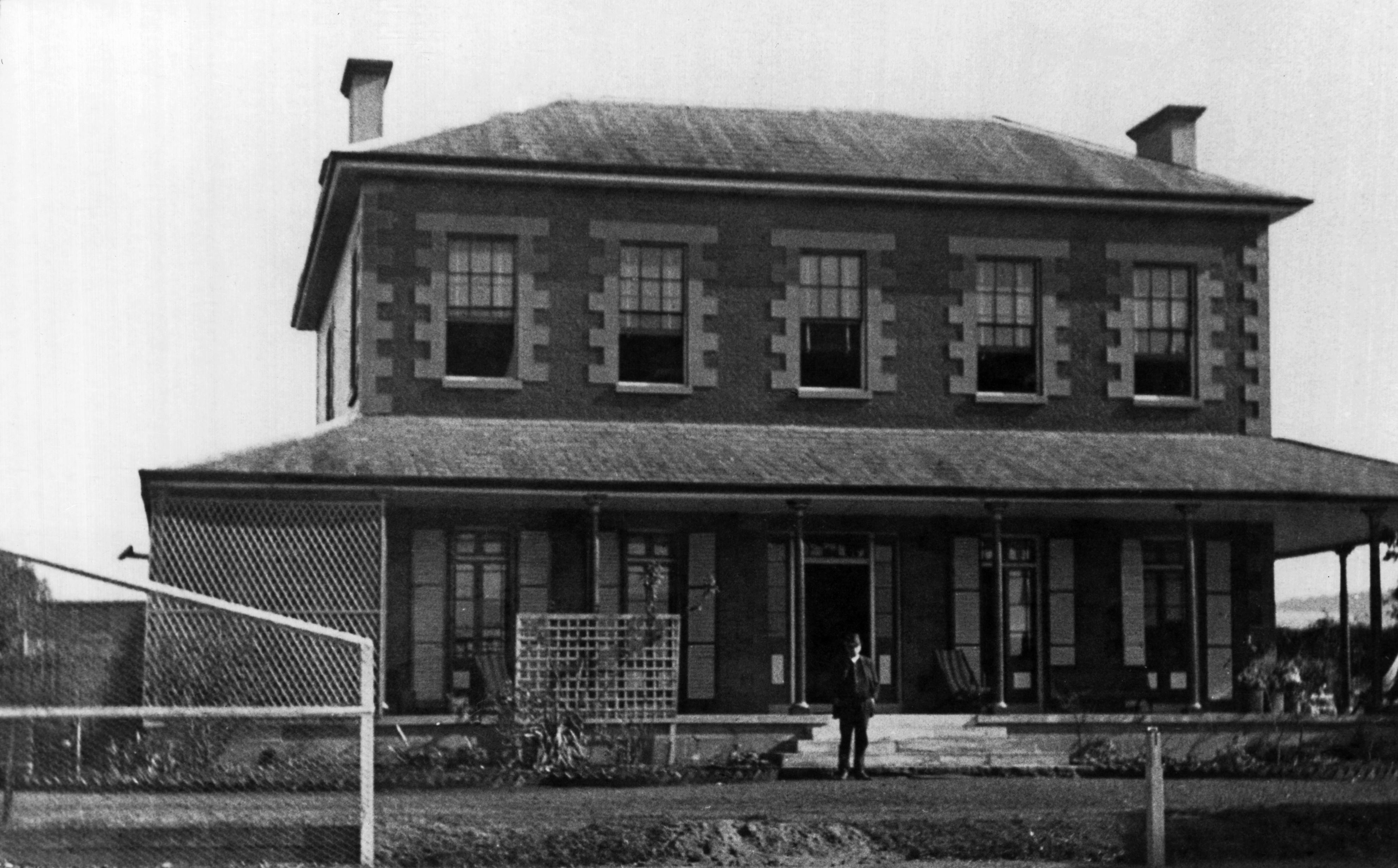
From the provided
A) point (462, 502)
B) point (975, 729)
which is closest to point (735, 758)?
point (975, 729)

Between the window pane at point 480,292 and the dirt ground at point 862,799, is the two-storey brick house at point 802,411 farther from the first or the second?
the dirt ground at point 862,799

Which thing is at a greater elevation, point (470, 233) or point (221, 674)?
point (470, 233)

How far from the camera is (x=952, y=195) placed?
2825 cm

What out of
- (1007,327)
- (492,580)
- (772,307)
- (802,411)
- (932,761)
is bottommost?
(932,761)

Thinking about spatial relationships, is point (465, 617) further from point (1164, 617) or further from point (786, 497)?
point (1164, 617)

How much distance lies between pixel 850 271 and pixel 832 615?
459 cm

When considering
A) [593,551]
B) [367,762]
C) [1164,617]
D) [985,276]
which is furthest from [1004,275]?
[367,762]

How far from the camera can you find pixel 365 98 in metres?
28.8

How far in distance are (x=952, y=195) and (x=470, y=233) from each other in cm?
641

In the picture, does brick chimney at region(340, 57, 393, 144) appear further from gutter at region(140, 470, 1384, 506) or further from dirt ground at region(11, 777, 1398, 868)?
dirt ground at region(11, 777, 1398, 868)

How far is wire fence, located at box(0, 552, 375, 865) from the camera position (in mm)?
15070

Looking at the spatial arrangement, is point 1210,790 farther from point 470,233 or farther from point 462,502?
point 470,233

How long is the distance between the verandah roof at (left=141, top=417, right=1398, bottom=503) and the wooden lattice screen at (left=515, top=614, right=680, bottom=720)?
64.8 inches

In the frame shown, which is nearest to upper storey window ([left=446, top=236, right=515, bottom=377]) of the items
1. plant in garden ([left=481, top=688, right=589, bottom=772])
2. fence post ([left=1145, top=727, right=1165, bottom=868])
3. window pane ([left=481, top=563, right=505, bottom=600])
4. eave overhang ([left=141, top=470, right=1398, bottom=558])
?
eave overhang ([left=141, top=470, right=1398, bottom=558])
